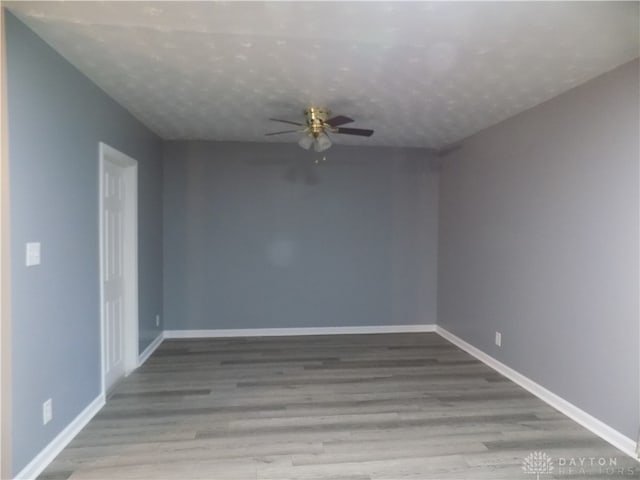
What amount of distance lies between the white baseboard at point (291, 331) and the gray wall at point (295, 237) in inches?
2.7

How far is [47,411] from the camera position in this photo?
2.21 metres

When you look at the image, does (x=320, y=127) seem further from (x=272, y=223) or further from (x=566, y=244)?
(x=566, y=244)

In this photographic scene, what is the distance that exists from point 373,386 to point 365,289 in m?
1.83

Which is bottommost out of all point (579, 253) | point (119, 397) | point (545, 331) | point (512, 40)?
point (119, 397)

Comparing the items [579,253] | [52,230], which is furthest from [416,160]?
[52,230]

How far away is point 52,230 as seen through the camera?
88.5 inches

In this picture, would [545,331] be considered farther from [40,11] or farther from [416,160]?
[40,11]

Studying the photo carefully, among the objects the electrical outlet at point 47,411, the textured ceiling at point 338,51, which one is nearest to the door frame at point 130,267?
the textured ceiling at point 338,51

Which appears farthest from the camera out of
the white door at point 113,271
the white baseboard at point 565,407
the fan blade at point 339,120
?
the white door at point 113,271

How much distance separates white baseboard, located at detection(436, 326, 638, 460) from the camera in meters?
2.40

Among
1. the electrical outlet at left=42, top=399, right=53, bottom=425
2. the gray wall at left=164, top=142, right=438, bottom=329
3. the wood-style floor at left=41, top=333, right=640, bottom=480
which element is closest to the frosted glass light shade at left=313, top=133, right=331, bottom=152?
the gray wall at left=164, top=142, right=438, bottom=329

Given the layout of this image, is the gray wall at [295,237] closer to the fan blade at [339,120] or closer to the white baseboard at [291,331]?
the white baseboard at [291,331]

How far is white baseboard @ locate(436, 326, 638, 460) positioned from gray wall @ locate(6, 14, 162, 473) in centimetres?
352

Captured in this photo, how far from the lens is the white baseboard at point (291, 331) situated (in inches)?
187
